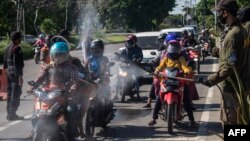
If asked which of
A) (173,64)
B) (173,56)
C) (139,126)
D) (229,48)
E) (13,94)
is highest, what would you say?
(229,48)

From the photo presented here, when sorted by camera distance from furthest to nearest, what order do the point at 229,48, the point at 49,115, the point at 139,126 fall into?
the point at 139,126, the point at 49,115, the point at 229,48

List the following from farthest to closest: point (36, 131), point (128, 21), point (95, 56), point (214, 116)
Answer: point (128, 21)
point (214, 116)
point (95, 56)
point (36, 131)

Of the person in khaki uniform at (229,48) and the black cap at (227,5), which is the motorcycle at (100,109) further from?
the black cap at (227,5)

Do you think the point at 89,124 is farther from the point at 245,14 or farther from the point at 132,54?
the point at 132,54

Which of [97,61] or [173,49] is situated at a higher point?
[173,49]

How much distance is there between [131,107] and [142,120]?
2.00 metres

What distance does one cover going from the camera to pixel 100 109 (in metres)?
9.20

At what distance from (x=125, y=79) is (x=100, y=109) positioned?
4745 millimetres

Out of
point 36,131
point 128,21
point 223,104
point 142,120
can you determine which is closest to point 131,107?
point 142,120

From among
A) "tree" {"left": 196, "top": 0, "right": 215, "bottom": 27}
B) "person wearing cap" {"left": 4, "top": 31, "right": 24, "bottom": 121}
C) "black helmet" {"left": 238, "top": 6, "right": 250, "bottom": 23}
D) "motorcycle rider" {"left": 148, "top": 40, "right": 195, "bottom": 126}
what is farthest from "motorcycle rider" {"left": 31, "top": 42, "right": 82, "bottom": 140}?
"tree" {"left": 196, "top": 0, "right": 215, "bottom": 27}

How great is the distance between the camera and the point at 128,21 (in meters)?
78.0

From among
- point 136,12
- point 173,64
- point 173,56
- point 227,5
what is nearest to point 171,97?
point 173,64

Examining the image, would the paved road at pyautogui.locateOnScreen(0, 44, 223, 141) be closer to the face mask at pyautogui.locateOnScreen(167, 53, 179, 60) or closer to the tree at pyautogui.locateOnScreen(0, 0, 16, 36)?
the face mask at pyautogui.locateOnScreen(167, 53, 179, 60)

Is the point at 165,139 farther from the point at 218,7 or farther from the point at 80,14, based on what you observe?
the point at 80,14
